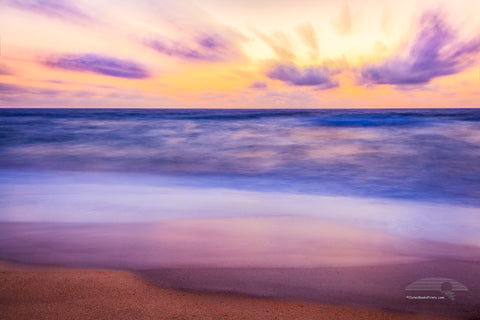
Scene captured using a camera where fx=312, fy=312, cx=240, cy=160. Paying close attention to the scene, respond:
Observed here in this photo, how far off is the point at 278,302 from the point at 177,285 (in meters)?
0.79

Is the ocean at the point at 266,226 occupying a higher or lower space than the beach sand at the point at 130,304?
lower

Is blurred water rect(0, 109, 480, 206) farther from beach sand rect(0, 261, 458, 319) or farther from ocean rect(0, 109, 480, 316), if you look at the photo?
beach sand rect(0, 261, 458, 319)

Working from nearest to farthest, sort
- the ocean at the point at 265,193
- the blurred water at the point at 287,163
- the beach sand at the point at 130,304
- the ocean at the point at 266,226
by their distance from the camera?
the beach sand at the point at 130,304 < the ocean at the point at 266,226 < the ocean at the point at 265,193 < the blurred water at the point at 287,163

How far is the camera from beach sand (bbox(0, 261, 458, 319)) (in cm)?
204

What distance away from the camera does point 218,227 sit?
12.6 ft

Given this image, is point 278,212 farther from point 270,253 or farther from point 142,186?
point 142,186

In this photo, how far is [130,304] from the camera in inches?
84.4

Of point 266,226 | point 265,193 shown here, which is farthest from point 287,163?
point 266,226

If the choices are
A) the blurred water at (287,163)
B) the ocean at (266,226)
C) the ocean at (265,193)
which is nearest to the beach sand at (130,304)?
→ the ocean at (266,226)

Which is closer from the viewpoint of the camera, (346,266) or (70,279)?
(70,279)

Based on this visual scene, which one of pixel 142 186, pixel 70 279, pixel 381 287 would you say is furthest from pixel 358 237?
pixel 142 186

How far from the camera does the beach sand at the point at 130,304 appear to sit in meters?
2.04

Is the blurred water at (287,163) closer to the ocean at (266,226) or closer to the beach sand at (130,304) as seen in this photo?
the ocean at (266,226)

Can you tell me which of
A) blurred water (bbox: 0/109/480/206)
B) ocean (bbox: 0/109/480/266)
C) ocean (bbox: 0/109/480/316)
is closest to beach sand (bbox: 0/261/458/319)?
ocean (bbox: 0/109/480/316)
